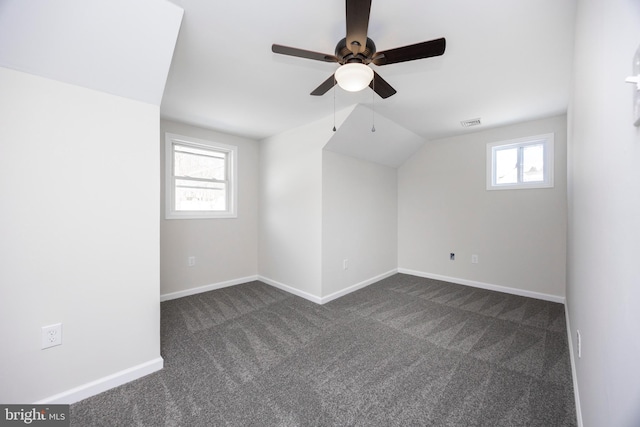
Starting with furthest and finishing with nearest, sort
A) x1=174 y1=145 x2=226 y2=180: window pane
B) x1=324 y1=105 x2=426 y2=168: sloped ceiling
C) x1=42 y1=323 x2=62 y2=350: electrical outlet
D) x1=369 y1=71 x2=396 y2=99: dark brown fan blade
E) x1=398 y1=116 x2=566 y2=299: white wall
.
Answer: x1=174 y1=145 x2=226 y2=180: window pane → x1=398 y1=116 x2=566 y2=299: white wall → x1=324 y1=105 x2=426 y2=168: sloped ceiling → x1=369 y1=71 x2=396 y2=99: dark brown fan blade → x1=42 y1=323 x2=62 y2=350: electrical outlet

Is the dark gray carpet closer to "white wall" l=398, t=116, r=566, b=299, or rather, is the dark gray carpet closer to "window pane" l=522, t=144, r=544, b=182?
"white wall" l=398, t=116, r=566, b=299

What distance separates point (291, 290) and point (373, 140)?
249 centimetres

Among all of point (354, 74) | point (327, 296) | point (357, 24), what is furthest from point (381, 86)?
point (327, 296)

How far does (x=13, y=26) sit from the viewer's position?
4.10ft

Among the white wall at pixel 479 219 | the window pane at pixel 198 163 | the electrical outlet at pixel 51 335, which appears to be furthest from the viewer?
the window pane at pixel 198 163

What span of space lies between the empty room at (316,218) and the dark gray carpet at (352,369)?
0.6 inches

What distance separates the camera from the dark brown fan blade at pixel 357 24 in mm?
1140

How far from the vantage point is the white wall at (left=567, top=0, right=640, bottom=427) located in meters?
0.63

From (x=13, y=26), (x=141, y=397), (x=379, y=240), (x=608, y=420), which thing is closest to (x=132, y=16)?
(x=13, y=26)

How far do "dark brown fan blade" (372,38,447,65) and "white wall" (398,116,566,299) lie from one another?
2.90 meters

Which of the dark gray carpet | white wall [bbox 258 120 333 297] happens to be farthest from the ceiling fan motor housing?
the dark gray carpet

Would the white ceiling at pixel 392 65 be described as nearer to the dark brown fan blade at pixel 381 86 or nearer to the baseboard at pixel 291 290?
the dark brown fan blade at pixel 381 86

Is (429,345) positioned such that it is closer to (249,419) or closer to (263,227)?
(249,419)

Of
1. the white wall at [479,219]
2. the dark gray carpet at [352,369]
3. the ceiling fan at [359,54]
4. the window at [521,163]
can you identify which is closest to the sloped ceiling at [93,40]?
the ceiling fan at [359,54]
